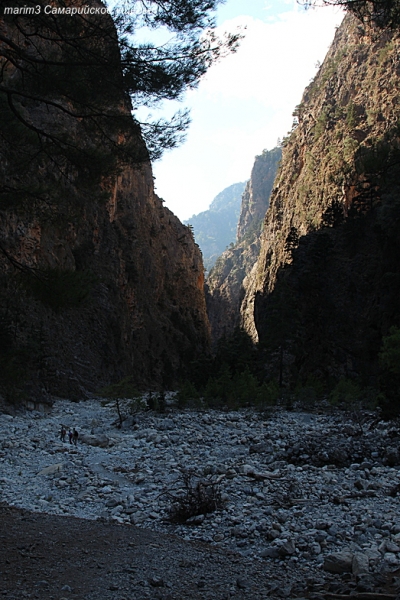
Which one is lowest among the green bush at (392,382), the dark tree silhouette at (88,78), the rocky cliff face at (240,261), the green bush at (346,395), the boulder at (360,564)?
the boulder at (360,564)

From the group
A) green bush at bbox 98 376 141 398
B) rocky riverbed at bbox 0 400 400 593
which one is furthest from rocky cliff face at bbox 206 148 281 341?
rocky riverbed at bbox 0 400 400 593

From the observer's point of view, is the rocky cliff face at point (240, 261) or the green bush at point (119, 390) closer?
the green bush at point (119, 390)

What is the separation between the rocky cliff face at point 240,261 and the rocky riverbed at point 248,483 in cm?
3127

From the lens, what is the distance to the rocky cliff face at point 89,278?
25.7ft

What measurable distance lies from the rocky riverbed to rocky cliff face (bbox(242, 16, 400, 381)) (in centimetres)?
624

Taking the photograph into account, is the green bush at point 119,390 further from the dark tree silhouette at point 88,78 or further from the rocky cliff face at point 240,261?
the rocky cliff face at point 240,261

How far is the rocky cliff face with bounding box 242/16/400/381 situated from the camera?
2695cm

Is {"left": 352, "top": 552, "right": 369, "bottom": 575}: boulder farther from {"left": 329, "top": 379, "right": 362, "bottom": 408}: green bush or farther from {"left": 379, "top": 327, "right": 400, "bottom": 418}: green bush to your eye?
{"left": 329, "top": 379, "right": 362, "bottom": 408}: green bush

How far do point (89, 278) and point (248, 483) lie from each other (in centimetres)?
466

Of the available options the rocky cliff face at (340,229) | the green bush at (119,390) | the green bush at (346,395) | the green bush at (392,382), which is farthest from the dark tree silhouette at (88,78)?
the green bush at (346,395)

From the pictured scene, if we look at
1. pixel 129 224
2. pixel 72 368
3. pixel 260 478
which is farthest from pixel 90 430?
pixel 129 224

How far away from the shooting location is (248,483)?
27.5 ft

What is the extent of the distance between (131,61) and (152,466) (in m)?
8.21

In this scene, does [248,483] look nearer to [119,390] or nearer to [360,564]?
[360,564]
